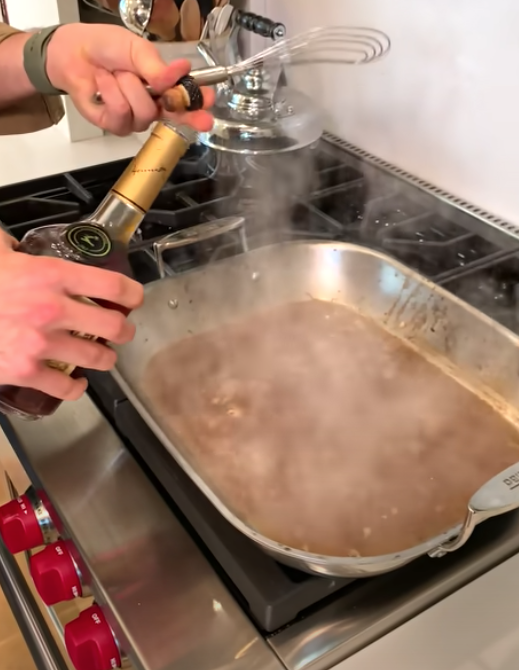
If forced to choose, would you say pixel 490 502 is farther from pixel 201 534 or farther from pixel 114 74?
pixel 114 74

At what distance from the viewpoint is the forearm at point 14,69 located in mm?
620

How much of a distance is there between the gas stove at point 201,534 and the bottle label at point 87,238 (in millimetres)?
123

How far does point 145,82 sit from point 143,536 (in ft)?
1.06

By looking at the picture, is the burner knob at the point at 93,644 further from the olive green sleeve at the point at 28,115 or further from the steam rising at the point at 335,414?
the olive green sleeve at the point at 28,115

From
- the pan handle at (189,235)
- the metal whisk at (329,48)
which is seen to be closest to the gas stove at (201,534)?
the pan handle at (189,235)

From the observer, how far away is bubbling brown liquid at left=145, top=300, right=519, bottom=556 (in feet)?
1.51

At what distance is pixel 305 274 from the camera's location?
696 millimetres

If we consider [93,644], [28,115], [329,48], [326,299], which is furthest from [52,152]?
[93,644]

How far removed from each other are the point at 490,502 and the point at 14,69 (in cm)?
56

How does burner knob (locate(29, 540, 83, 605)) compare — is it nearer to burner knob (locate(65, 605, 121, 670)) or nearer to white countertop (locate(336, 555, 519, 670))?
burner knob (locate(65, 605, 121, 670))

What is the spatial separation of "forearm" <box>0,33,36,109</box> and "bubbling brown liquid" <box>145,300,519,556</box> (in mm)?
293

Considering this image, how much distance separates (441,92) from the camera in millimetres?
736

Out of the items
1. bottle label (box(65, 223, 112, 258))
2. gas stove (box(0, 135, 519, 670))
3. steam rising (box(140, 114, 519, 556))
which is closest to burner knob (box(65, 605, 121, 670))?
gas stove (box(0, 135, 519, 670))

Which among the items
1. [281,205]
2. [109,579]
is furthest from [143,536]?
[281,205]
